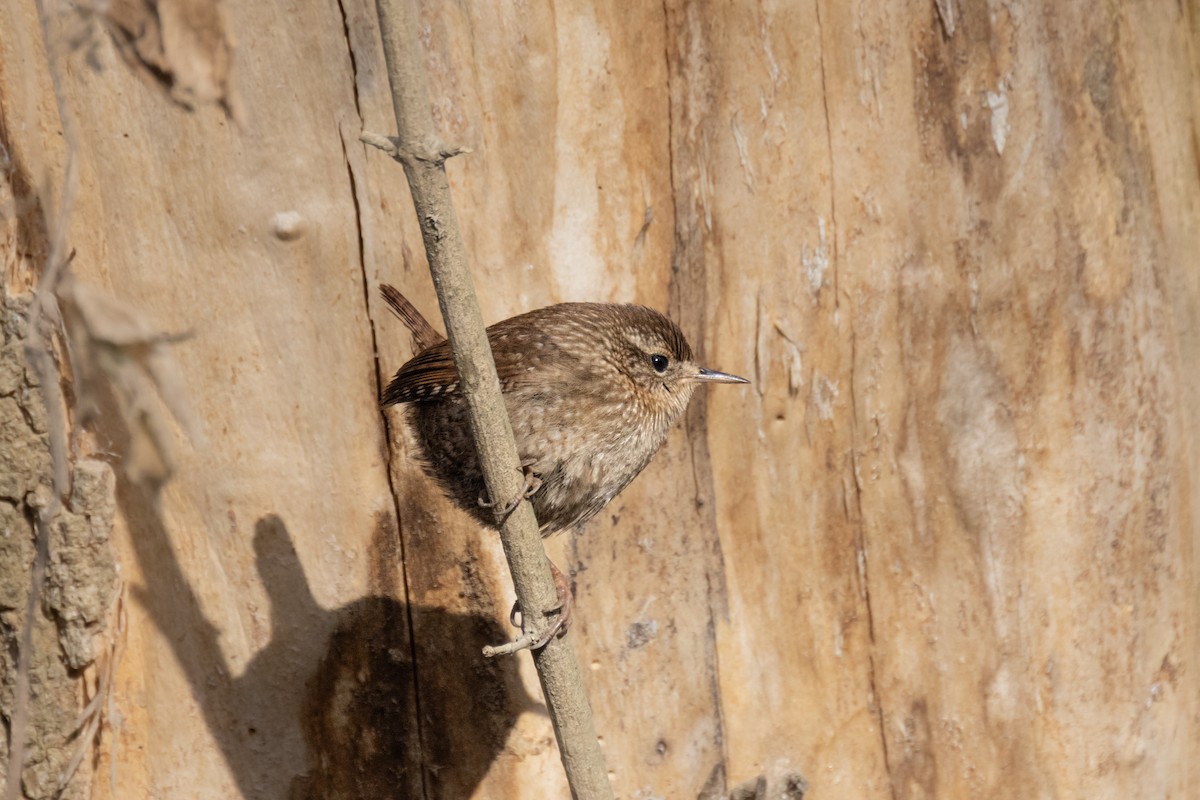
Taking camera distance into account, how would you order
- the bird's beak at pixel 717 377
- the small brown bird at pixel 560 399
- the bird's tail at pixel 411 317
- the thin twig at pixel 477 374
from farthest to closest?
the bird's beak at pixel 717 377
the bird's tail at pixel 411 317
the small brown bird at pixel 560 399
the thin twig at pixel 477 374

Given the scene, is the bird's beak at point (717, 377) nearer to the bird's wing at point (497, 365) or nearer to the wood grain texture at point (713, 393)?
the wood grain texture at point (713, 393)

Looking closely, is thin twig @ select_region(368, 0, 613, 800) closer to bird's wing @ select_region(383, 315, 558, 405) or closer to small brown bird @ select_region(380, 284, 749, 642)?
small brown bird @ select_region(380, 284, 749, 642)

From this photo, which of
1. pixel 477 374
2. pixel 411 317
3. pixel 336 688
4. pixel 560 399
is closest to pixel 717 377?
pixel 560 399

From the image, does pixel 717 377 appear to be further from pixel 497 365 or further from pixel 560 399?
pixel 497 365

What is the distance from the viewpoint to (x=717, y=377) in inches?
121

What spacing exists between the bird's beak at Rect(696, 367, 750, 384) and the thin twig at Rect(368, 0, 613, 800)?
2.84 ft

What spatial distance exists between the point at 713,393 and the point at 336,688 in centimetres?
127

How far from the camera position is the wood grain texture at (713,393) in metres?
2.88

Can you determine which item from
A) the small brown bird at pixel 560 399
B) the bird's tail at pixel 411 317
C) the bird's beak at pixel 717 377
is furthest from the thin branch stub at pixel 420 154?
the bird's beak at pixel 717 377

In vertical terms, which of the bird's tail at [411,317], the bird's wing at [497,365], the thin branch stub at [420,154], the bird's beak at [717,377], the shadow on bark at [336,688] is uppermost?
the thin branch stub at [420,154]

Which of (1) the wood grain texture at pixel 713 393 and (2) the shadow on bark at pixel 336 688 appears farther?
(2) the shadow on bark at pixel 336 688

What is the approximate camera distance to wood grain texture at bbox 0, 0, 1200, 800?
2.88m

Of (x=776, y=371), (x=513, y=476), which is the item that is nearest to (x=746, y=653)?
(x=776, y=371)

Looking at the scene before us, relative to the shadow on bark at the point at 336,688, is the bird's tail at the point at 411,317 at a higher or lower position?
higher
